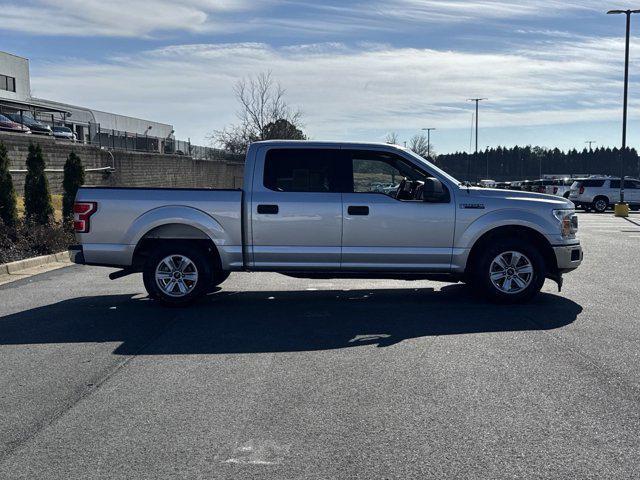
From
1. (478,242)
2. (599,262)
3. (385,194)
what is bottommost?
(599,262)

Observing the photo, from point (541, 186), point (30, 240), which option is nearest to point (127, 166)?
point (30, 240)

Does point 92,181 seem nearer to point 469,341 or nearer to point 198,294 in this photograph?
point 198,294

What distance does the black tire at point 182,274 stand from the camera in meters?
8.58

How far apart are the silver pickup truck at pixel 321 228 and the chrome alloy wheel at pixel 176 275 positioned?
1cm

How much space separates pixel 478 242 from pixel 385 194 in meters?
1.35

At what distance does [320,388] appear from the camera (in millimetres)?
5387

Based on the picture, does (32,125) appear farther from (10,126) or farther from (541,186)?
(541,186)

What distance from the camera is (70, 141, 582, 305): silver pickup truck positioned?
8539 mm

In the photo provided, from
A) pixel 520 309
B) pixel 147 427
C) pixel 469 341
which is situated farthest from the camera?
pixel 520 309

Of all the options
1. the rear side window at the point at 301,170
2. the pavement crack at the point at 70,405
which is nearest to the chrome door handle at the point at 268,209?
the rear side window at the point at 301,170

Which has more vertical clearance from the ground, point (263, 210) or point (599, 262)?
Result: point (263, 210)

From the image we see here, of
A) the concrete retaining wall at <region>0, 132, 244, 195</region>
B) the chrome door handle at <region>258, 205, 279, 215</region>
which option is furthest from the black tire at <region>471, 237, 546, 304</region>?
the concrete retaining wall at <region>0, 132, 244, 195</region>

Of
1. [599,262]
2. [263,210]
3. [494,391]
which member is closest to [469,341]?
[494,391]

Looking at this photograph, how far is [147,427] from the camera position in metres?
4.55
